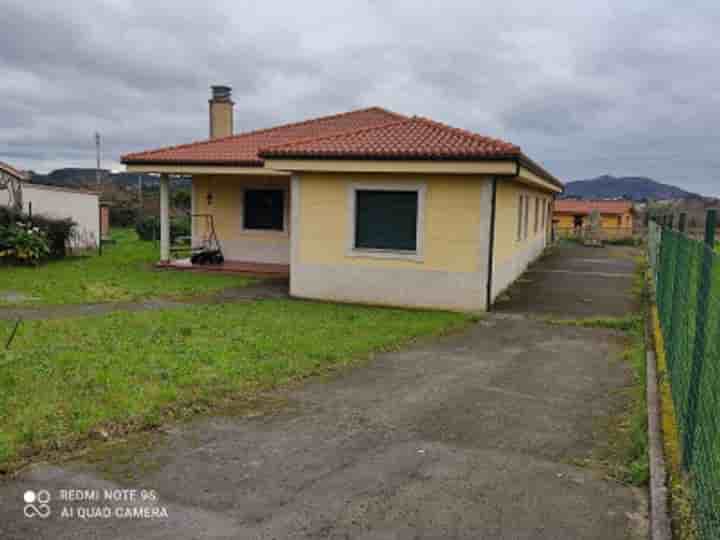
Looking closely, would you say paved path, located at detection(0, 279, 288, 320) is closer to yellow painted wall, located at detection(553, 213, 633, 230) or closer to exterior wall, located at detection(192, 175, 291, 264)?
exterior wall, located at detection(192, 175, 291, 264)

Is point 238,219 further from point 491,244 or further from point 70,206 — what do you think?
point 491,244

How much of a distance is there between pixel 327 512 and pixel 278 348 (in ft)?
14.0

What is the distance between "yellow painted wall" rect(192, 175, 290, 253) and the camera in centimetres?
1808

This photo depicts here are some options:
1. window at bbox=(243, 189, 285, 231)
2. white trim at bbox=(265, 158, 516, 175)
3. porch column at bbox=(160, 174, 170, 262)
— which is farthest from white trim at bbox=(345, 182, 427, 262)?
porch column at bbox=(160, 174, 170, 262)

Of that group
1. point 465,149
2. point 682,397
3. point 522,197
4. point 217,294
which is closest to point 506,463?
point 682,397

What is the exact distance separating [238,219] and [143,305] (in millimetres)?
7203

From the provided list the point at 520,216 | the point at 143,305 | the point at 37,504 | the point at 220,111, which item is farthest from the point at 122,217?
the point at 37,504

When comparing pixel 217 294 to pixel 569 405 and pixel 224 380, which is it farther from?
pixel 569 405

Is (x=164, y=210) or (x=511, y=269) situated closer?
(x=511, y=269)

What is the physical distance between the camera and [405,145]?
12.2 meters

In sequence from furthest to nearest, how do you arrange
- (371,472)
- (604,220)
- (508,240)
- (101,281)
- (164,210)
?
(604,220)
(164,210)
(508,240)
(101,281)
(371,472)

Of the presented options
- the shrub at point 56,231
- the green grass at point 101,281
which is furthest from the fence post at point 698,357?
the shrub at point 56,231

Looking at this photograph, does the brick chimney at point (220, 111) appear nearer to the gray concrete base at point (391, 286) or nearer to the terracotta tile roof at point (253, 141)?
the terracotta tile roof at point (253, 141)

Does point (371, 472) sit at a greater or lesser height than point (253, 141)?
lesser
